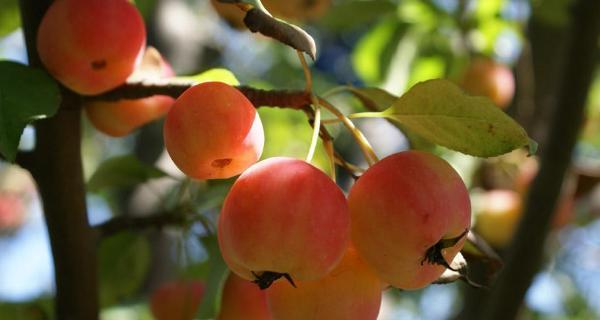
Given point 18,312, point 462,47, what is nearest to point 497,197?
point 462,47

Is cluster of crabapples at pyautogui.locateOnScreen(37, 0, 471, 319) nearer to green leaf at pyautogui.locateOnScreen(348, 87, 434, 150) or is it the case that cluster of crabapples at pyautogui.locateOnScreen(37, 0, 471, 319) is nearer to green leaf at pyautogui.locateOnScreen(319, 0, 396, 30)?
green leaf at pyautogui.locateOnScreen(348, 87, 434, 150)

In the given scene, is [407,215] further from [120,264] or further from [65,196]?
[120,264]

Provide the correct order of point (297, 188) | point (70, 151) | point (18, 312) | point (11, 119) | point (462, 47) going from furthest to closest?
1. point (462, 47)
2. point (18, 312)
3. point (70, 151)
4. point (11, 119)
5. point (297, 188)

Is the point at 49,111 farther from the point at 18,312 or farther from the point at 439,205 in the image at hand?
the point at 18,312

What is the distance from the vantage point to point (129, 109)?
0.89 metres

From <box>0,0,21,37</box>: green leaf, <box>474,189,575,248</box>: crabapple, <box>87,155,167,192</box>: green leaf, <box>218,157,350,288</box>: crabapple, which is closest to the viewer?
<box>218,157,350,288</box>: crabapple

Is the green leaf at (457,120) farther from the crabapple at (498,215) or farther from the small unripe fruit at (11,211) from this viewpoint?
the small unripe fruit at (11,211)

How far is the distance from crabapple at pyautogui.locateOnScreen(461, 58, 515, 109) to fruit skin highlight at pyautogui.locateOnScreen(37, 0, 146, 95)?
1136 millimetres

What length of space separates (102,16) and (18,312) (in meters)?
0.52

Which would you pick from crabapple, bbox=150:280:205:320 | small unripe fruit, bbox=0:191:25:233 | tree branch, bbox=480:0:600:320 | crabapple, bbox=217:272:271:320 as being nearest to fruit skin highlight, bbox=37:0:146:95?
crabapple, bbox=217:272:271:320

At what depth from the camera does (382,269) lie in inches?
24.3

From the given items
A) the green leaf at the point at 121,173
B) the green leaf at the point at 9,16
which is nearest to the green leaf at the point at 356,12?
the green leaf at the point at 121,173

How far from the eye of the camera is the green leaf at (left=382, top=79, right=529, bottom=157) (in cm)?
66

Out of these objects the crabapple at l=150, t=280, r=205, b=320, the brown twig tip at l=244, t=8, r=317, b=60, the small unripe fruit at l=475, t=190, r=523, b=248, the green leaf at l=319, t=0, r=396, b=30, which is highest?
the brown twig tip at l=244, t=8, r=317, b=60
